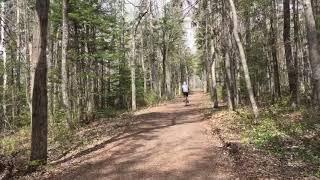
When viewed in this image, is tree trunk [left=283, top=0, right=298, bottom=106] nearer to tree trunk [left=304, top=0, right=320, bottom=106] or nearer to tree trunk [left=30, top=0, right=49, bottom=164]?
tree trunk [left=304, top=0, right=320, bottom=106]

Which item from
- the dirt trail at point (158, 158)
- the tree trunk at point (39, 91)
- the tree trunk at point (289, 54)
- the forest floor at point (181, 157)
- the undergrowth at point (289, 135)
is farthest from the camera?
the tree trunk at point (289, 54)

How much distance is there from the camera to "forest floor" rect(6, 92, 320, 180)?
9.59m

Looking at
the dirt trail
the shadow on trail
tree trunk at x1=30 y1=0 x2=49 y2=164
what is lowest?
the dirt trail

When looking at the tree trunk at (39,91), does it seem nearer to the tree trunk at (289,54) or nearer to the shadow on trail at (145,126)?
the shadow on trail at (145,126)

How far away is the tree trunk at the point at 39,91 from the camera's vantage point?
450 inches

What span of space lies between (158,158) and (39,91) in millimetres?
3822

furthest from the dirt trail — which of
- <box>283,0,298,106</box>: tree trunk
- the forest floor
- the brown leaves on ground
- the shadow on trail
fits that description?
<box>283,0,298,106</box>: tree trunk

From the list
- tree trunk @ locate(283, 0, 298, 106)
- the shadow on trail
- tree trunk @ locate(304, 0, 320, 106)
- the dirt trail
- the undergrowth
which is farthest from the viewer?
tree trunk @ locate(283, 0, 298, 106)

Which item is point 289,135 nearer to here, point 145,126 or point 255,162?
point 255,162

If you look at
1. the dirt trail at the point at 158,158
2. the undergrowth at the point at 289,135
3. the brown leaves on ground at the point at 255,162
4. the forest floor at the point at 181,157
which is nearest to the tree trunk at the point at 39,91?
the forest floor at the point at 181,157

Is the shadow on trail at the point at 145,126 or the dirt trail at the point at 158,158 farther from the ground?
the shadow on trail at the point at 145,126

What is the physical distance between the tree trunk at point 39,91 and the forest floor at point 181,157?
25.1 inches

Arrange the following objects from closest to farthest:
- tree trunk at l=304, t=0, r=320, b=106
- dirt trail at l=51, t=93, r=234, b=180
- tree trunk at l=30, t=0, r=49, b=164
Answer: dirt trail at l=51, t=93, r=234, b=180 → tree trunk at l=30, t=0, r=49, b=164 → tree trunk at l=304, t=0, r=320, b=106

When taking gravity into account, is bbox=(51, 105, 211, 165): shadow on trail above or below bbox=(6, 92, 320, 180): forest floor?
above
